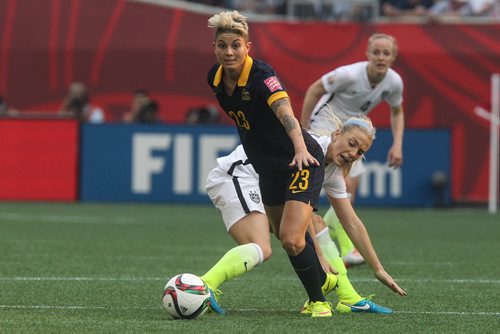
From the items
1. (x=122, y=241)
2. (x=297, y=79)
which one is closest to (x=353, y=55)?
(x=297, y=79)

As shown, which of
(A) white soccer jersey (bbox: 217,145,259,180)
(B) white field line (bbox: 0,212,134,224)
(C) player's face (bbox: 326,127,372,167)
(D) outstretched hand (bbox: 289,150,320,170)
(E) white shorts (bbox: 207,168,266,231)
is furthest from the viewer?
(B) white field line (bbox: 0,212,134,224)

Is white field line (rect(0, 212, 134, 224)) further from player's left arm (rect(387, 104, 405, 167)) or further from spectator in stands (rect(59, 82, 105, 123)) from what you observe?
player's left arm (rect(387, 104, 405, 167))

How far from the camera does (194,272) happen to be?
10555mm

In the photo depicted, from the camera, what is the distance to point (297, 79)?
78.3 ft

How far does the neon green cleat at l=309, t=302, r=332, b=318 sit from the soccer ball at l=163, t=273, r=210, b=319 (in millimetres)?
715

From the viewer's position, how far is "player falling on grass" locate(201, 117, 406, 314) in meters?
7.82

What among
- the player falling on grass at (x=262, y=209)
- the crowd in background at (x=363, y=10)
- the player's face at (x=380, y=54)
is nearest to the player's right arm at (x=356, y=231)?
the player falling on grass at (x=262, y=209)

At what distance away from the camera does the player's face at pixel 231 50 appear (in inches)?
298

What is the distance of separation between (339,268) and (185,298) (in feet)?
5.10

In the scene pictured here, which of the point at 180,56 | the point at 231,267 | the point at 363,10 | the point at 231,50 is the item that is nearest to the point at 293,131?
the point at 231,50

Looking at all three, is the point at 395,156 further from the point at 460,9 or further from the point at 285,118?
the point at 460,9

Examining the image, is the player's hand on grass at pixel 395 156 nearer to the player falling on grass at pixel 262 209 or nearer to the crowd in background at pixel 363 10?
the player falling on grass at pixel 262 209

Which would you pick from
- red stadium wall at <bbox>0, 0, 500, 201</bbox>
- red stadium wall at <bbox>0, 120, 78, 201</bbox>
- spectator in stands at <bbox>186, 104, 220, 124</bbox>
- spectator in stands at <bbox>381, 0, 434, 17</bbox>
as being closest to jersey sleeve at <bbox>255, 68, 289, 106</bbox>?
red stadium wall at <bbox>0, 120, 78, 201</bbox>

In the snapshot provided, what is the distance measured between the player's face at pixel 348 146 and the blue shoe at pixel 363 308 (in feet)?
3.04
